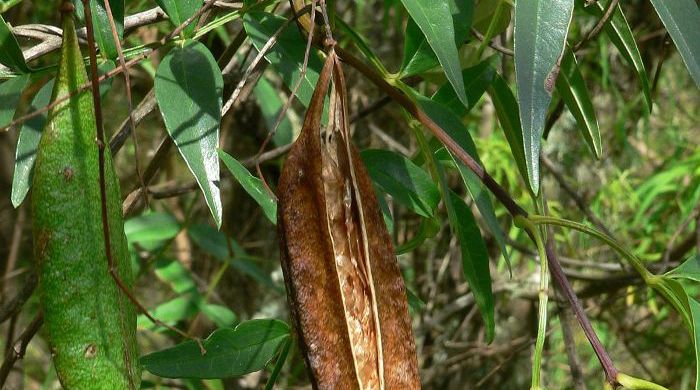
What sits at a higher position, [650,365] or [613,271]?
[613,271]

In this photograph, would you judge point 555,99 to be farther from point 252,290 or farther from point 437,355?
point 252,290

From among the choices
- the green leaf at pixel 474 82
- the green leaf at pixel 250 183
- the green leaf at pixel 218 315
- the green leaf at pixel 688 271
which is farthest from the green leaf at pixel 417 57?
the green leaf at pixel 218 315

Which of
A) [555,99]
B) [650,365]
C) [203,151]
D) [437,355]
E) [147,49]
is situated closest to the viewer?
[203,151]

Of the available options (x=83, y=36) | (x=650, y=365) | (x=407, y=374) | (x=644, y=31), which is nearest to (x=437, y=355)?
(x=644, y=31)

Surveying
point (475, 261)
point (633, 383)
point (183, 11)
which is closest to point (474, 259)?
point (475, 261)

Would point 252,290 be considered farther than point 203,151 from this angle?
Yes

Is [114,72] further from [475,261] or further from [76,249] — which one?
[475,261]
